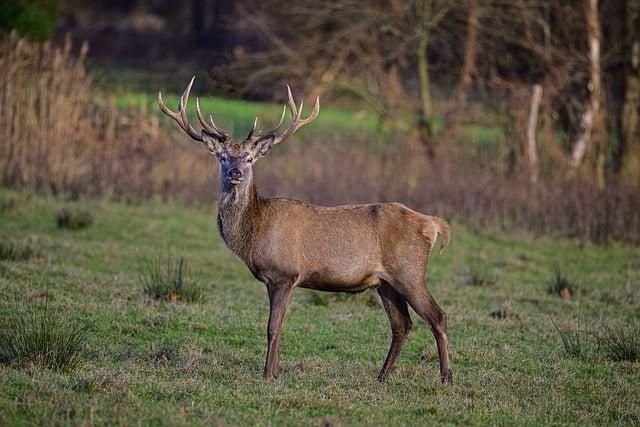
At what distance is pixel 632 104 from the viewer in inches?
861

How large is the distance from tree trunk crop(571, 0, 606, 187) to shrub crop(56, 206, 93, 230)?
351 inches

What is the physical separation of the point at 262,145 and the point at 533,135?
41.5 feet

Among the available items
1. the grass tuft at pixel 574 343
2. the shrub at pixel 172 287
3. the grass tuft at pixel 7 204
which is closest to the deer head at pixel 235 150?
the shrub at pixel 172 287

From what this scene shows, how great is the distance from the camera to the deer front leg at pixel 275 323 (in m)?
8.23

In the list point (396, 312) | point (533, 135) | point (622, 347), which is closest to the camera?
point (396, 312)

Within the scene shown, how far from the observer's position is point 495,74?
23.4 m

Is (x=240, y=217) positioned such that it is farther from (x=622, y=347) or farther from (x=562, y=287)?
(x=562, y=287)

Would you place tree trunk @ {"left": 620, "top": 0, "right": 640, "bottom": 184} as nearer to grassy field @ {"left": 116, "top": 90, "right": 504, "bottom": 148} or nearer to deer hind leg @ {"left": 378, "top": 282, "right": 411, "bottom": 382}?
grassy field @ {"left": 116, "top": 90, "right": 504, "bottom": 148}

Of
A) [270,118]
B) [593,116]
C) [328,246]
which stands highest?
[593,116]

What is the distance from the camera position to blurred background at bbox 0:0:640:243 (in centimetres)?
1816

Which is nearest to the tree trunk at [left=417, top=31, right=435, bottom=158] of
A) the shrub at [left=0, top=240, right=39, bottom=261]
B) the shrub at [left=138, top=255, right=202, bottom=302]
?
the shrub at [left=0, top=240, right=39, bottom=261]

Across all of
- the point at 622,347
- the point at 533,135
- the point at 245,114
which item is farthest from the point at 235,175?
the point at 245,114

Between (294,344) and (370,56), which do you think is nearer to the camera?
(294,344)

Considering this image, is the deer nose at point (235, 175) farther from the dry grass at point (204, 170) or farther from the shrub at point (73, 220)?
the dry grass at point (204, 170)
